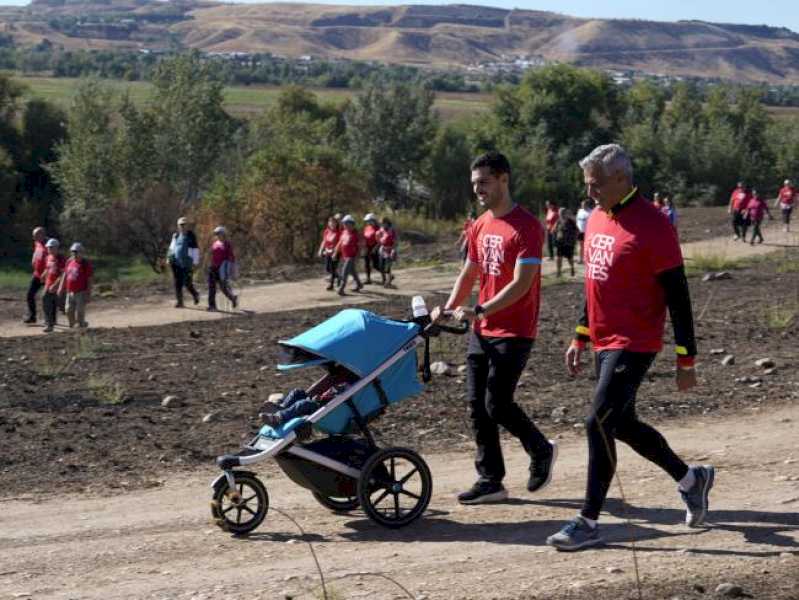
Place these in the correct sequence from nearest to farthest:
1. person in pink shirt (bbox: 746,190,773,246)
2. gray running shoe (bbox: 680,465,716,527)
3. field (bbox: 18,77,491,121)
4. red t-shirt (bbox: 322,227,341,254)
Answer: gray running shoe (bbox: 680,465,716,527) < red t-shirt (bbox: 322,227,341,254) < person in pink shirt (bbox: 746,190,773,246) < field (bbox: 18,77,491,121)

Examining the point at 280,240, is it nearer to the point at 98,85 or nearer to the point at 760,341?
the point at 760,341

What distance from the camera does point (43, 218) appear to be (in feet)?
226

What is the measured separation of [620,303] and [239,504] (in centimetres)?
239

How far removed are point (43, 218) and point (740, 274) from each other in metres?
48.0

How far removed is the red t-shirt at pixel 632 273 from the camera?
7.09 meters

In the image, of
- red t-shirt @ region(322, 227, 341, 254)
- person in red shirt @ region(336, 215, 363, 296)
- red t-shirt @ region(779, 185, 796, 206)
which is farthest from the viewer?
red t-shirt @ region(779, 185, 796, 206)

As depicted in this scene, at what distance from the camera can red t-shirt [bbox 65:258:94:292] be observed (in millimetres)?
24125

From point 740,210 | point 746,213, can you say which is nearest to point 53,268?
point 746,213

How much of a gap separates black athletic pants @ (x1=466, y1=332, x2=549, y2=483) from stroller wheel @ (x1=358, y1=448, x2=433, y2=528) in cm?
43

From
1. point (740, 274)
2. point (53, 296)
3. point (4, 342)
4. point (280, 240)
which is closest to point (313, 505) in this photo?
point (4, 342)

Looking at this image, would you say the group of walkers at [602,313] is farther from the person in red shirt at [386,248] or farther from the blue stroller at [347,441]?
the person in red shirt at [386,248]

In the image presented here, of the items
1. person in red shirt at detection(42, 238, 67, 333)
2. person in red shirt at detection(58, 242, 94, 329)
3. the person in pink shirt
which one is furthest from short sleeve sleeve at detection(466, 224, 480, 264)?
the person in pink shirt

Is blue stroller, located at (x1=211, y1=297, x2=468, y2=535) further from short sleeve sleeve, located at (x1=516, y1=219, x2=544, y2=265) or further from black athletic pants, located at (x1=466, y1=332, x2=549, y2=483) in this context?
short sleeve sleeve, located at (x1=516, y1=219, x2=544, y2=265)

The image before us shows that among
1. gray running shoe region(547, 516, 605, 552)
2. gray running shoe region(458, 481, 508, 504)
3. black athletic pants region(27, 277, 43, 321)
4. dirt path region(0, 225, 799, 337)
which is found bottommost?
dirt path region(0, 225, 799, 337)
